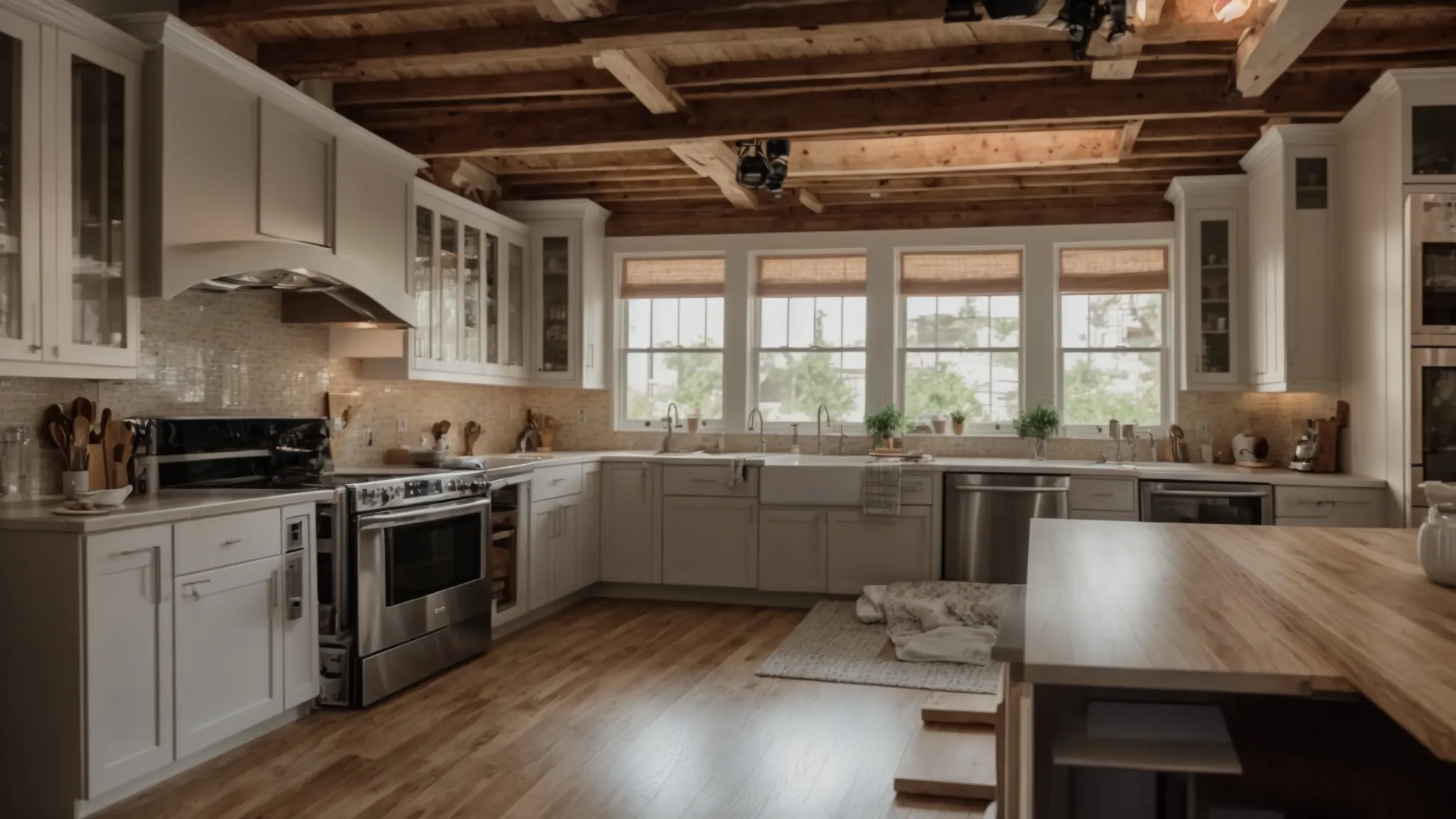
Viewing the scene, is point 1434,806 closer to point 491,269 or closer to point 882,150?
point 882,150

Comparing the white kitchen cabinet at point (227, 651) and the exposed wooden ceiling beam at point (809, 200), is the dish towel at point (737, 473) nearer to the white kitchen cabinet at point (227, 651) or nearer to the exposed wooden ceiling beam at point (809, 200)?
the exposed wooden ceiling beam at point (809, 200)

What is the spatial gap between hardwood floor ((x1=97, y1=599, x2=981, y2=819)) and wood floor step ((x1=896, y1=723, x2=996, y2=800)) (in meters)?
0.05

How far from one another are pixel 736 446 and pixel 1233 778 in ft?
16.7

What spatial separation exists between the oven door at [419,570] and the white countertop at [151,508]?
0.34m

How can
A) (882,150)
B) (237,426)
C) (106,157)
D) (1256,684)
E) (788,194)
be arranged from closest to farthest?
(1256,684) < (106,157) < (237,426) < (882,150) < (788,194)

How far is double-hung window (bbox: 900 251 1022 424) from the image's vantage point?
6.71 meters

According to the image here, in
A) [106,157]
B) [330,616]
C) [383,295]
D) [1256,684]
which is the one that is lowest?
[330,616]

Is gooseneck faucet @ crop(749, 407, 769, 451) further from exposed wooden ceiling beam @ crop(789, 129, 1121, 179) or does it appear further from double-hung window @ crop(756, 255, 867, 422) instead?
exposed wooden ceiling beam @ crop(789, 129, 1121, 179)

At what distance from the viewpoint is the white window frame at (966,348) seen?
6652 millimetres

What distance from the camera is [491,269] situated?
6.23 meters

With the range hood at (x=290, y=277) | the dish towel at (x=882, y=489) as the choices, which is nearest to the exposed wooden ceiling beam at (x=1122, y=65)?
the dish towel at (x=882, y=489)

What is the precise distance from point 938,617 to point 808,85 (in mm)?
2716

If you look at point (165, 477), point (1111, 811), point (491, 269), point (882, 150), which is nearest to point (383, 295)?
point (165, 477)

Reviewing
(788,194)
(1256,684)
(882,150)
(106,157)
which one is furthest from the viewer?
(788,194)
